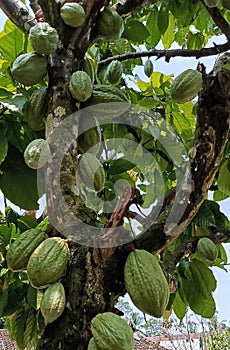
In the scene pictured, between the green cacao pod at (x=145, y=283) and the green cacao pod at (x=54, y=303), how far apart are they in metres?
0.12

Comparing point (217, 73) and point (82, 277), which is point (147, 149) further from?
point (82, 277)

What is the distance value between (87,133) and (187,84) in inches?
18.2

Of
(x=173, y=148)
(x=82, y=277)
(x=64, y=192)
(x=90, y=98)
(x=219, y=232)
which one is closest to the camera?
(x=82, y=277)

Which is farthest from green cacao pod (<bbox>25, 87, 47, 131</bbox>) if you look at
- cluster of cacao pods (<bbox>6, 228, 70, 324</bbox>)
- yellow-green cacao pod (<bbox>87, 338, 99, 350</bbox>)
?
yellow-green cacao pod (<bbox>87, 338, 99, 350</bbox>)

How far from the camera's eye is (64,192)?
2.97ft

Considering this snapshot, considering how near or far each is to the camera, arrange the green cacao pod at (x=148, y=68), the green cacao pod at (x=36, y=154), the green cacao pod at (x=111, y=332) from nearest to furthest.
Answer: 1. the green cacao pod at (x=111, y=332)
2. the green cacao pod at (x=36, y=154)
3. the green cacao pod at (x=148, y=68)

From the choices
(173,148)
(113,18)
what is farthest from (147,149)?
(113,18)

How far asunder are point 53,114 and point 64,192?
0.20 metres

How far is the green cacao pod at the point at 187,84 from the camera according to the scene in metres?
1.34

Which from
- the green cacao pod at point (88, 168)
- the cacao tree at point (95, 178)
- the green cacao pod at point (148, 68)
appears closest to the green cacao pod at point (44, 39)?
the cacao tree at point (95, 178)

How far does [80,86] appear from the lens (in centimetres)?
99

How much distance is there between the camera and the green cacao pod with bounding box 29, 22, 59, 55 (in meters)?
1.02

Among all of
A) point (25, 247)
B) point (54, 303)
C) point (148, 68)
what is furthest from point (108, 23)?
point (148, 68)

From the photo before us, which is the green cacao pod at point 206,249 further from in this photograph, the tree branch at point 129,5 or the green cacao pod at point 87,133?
the tree branch at point 129,5
